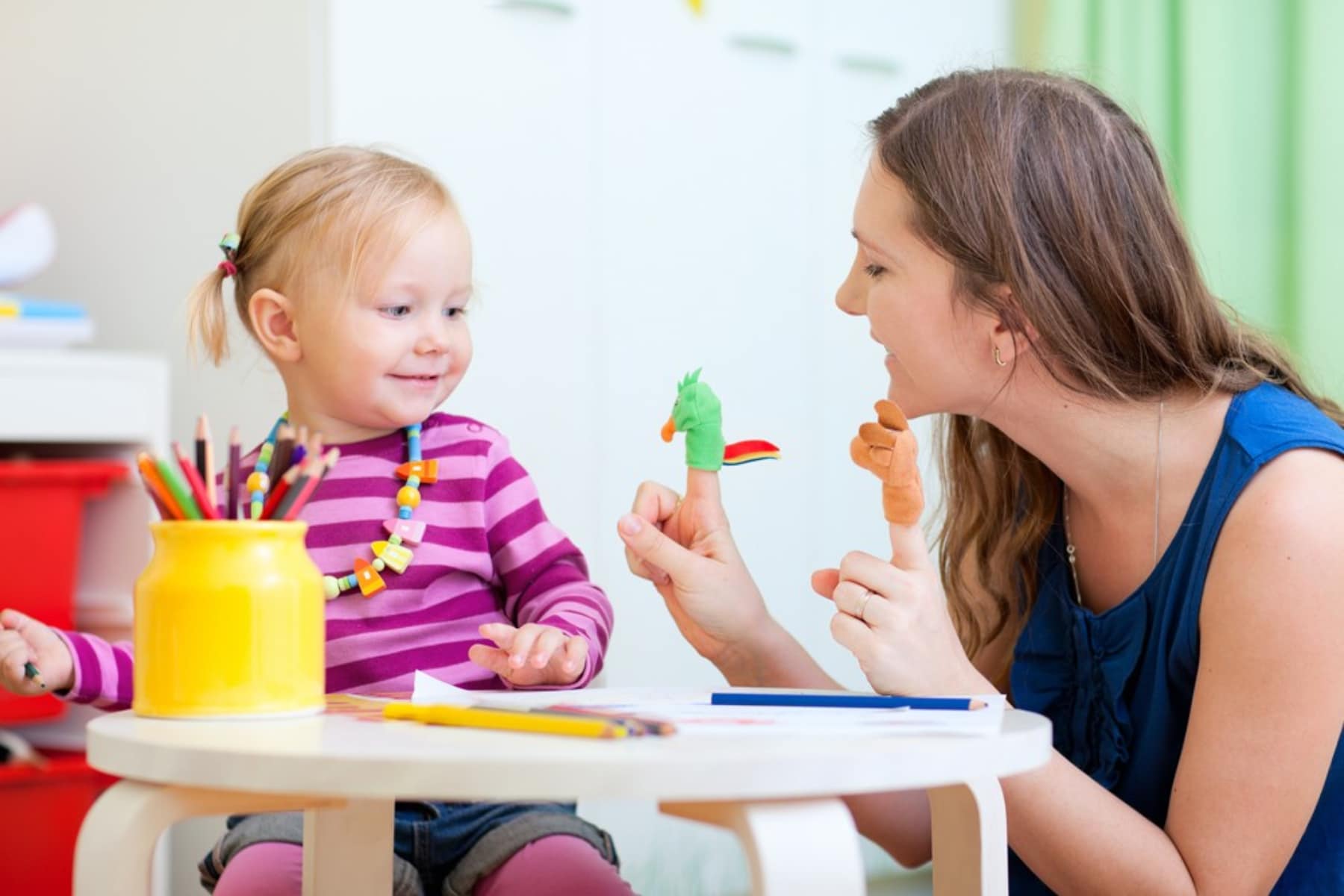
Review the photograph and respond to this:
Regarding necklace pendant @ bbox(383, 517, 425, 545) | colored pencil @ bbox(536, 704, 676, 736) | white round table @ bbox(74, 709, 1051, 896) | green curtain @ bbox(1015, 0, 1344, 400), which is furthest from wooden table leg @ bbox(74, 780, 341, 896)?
green curtain @ bbox(1015, 0, 1344, 400)

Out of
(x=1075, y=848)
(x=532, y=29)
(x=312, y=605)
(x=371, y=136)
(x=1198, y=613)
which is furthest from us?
(x=532, y=29)

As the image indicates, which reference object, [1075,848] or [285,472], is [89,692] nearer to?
[285,472]

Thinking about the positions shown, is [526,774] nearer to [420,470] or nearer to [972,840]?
[972,840]

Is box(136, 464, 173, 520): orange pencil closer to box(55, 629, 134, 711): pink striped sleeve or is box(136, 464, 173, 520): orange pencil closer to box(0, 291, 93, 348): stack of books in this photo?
box(55, 629, 134, 711): pink striped sleeve

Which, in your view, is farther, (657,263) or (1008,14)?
(1008,14)

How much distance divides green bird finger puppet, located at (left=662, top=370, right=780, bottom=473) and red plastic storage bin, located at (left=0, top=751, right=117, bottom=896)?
0.98 meters

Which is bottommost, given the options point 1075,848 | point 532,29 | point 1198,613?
point 1075,848

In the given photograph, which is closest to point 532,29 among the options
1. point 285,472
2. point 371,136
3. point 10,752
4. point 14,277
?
point 371,136

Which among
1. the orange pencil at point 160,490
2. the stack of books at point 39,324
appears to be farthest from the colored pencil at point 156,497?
the stack of books at point 39,324

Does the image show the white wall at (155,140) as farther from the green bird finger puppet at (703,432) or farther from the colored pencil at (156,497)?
the colored pencil at (156,497)

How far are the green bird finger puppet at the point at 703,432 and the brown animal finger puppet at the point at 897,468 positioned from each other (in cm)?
10

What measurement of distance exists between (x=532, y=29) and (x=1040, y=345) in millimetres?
968

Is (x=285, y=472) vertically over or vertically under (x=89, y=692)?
over

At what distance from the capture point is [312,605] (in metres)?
0.79
